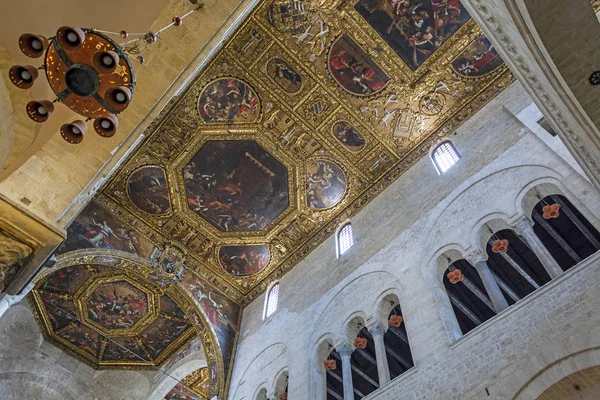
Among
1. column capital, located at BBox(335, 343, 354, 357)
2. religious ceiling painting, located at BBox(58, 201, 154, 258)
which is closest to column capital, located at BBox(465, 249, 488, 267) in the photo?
column capital, located at BBox(335, 343, 354, 357)

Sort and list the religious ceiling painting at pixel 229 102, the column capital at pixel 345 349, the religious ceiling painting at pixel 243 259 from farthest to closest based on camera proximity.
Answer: the religious ceiling painting at pixel 243 259, the religious ceiling painting at pixel 229 102, the column capital at pixel 345 349

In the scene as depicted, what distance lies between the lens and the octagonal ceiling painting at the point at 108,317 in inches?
629

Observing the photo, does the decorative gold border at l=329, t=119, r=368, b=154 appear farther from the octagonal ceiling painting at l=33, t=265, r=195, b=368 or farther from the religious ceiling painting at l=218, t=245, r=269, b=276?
the octagonal ceiling painting at l=33, t=265, r=195, b=368

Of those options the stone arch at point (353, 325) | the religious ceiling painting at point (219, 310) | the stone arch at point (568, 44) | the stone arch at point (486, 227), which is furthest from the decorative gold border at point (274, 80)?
the stone arch at point (568, 44)

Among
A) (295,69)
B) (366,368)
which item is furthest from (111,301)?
(295,69)

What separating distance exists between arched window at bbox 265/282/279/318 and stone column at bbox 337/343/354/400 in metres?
3.97

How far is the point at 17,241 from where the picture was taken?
17.1ft

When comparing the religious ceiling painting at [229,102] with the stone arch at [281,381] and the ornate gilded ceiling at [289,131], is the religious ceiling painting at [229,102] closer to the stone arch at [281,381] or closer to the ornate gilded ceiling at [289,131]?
the ornate gilded ceiling at [289,131]

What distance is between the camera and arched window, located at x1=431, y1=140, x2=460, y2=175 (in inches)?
456

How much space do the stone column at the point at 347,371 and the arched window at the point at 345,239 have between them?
9.92ft

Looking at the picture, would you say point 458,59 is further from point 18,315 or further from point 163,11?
point 18,315

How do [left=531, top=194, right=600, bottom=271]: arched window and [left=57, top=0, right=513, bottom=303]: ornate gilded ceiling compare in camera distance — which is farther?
[left=57, top=0, right=513, bottom=303]: ornate gilded ceiling

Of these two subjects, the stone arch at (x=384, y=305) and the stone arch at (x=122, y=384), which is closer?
the stone arch at (x=384, y=305)

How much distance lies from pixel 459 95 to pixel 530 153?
11.9 feet
